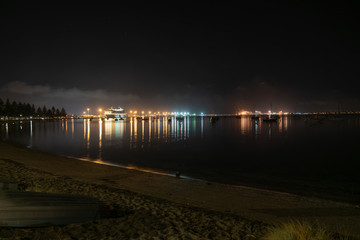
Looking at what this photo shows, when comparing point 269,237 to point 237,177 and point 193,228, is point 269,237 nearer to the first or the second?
point 193,228

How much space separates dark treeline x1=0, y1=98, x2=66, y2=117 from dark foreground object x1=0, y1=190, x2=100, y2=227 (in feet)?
443

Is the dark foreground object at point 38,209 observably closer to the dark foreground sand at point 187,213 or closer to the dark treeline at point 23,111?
the dark foreground sand at point 187,213

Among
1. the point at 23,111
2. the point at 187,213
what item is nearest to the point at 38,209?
the point at 187,213

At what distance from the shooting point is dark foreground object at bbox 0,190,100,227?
4309 mm

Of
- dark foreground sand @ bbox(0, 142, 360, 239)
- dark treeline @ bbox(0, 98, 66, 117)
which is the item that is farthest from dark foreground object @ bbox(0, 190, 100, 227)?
dark treeline @ bbox(0, 98, 66, 117)

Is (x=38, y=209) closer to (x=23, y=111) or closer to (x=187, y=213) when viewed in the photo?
(x=187, y=213)

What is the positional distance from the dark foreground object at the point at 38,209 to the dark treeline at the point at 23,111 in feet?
443

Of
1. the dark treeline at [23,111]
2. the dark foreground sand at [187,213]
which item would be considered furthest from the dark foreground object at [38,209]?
the dark treeline at [23,111]

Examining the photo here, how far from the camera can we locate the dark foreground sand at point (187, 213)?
16.0 feet

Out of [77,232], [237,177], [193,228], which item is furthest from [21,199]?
[237,177]

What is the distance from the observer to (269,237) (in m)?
4.87

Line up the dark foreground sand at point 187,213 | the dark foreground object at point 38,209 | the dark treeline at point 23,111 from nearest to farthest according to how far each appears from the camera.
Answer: the dark foreground object at point 38,209 < the dark foreground sand at point 187,213 < the dark treeline at point 23,111

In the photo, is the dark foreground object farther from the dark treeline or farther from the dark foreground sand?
the dark treeline

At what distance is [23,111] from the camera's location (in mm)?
140750
